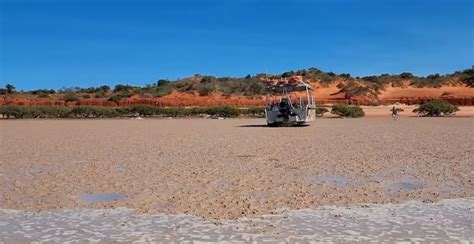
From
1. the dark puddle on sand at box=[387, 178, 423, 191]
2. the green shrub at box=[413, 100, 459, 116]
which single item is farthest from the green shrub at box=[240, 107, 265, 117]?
the dark puddle on sand at box=[387, 178, 423, 191]

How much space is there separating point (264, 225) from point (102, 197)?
124 inches

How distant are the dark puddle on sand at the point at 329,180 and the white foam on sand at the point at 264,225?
199 cm

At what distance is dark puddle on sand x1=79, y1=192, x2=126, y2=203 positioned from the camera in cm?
833

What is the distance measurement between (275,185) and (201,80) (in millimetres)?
86090

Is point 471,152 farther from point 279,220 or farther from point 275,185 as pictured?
point 279,220

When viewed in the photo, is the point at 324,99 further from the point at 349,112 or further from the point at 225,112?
the point at 225,112

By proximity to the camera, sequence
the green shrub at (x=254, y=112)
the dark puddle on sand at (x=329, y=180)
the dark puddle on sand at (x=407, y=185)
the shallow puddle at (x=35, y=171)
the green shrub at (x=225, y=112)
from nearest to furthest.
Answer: the dark puddle on sand at (x=407, y=185)
the dark puddle on sand at (x=329, y=180)
the shallow puddle at (x=35, y=171)
the green shrub at (x=225, y=112)
the green shrub at (x=254, y=112)

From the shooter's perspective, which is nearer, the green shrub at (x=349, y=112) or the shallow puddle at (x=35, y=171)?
the shallow puddle at (x=35, y=171)

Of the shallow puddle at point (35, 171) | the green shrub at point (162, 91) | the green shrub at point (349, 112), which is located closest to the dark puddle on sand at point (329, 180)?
the shallow puddle at point (35, 171)

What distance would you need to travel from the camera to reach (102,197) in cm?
857

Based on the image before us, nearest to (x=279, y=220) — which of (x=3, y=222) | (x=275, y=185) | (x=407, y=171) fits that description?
(x=275, y=185)

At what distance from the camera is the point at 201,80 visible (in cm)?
9494

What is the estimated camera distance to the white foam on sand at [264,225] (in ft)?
19.5

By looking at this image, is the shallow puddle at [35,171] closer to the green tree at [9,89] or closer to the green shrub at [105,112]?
the green shrub at [105,112]
